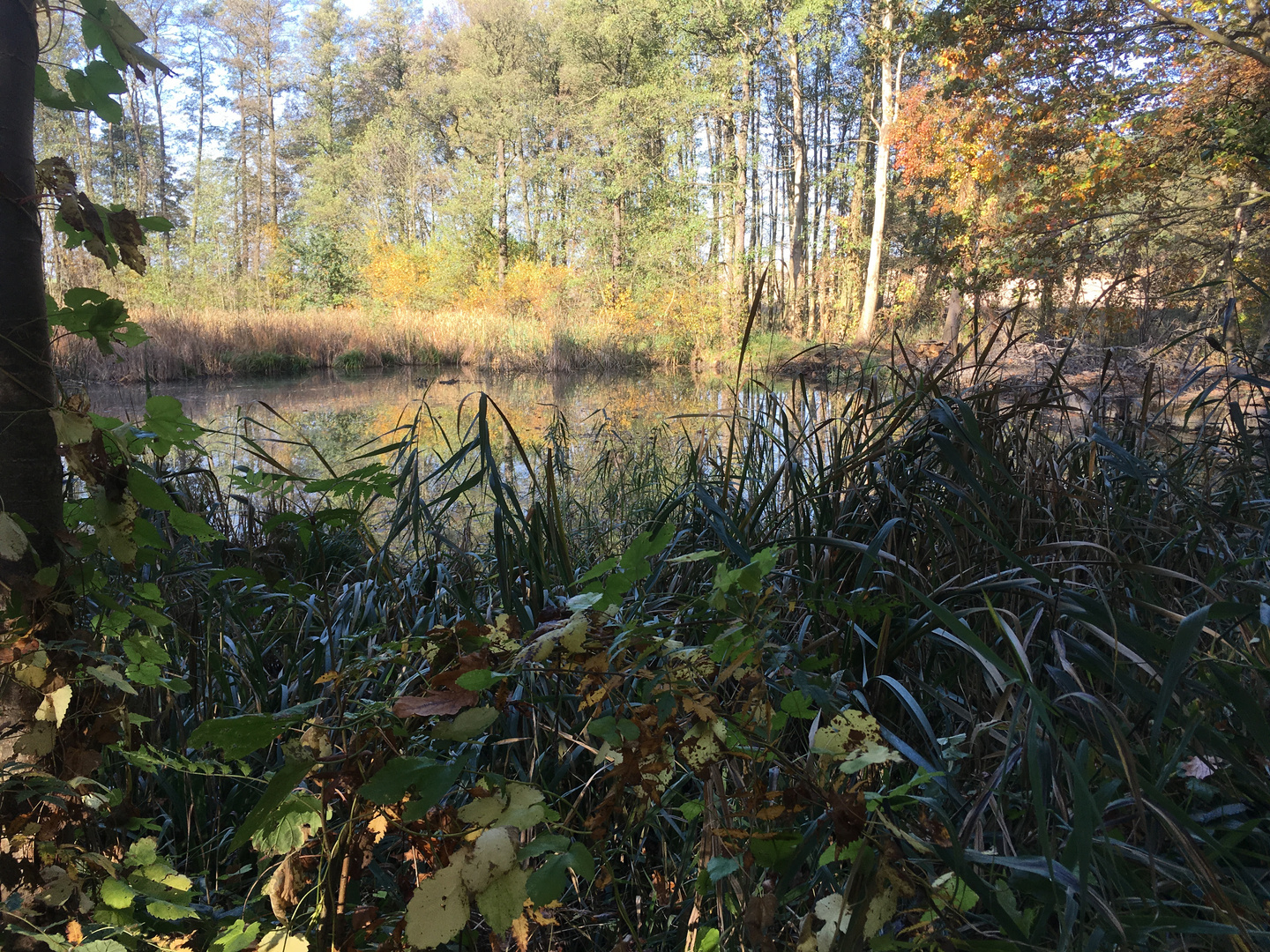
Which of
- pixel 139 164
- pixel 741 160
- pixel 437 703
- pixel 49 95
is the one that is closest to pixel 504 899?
pixel 437 703

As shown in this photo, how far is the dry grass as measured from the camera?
11156 mm

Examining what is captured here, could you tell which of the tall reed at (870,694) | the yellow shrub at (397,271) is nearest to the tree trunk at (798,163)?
the yellow shrub at (397,271)

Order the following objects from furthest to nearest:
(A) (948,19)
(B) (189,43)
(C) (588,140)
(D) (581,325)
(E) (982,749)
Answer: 1. (B) (189,43)
2. (C) (588,140)
3. (D) (581,325)
4. (A) (948,19)
5. (E) (982,749)

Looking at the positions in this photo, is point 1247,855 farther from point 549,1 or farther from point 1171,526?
point 549,1

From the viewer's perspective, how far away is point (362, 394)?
8961 mm

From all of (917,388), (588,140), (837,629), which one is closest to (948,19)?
(917,388)

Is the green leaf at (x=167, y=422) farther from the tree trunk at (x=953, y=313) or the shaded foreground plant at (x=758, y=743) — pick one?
the tree trunk at (x=953, y=313)

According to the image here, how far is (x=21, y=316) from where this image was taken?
2.48 ft

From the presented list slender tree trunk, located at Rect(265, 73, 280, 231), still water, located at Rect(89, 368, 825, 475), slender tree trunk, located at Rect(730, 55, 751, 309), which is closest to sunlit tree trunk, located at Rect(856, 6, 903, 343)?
slender tree trunk, located at Rect(730, 55, 751, 309)

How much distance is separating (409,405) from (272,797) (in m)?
7.53

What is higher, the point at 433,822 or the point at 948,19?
the point at 948,19

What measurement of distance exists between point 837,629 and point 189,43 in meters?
30.8

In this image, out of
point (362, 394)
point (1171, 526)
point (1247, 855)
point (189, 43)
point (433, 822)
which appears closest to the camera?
point (433, 822)

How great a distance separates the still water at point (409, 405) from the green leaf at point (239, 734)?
2617 millimetres
